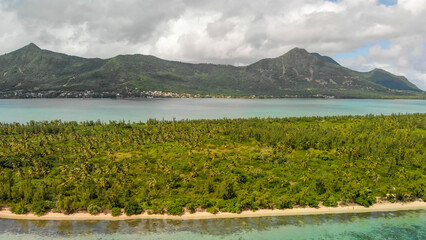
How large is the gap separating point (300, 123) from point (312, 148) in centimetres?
5853

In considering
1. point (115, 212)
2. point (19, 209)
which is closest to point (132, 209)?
point (115, 212)

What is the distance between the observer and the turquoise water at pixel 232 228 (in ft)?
143

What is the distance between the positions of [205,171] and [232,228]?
2189 cm

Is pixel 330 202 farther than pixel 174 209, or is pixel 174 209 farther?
pixel 330 202

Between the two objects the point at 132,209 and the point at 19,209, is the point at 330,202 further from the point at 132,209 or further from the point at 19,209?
the point at 19,209

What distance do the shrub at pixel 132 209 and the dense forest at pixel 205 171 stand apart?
0.58ft

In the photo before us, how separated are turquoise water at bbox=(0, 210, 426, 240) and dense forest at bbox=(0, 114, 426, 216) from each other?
122 inches

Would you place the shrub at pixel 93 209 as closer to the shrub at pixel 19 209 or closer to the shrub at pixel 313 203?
the shrub at pixel 19 209

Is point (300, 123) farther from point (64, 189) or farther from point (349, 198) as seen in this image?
point (64, 189)

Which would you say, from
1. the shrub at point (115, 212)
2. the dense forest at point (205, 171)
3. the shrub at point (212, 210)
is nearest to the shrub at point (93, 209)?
the dense forest at point (205, 171)

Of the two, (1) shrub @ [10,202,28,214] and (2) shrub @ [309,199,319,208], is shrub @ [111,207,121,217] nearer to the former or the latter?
(1) shrub @ [10,202,28,214]

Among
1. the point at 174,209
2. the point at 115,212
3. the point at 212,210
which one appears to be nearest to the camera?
the point at 115,212

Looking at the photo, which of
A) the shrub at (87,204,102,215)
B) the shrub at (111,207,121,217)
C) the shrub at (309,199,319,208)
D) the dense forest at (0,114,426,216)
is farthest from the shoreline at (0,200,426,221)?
the dense forest at (0,114,426,216)

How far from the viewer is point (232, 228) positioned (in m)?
46.0
